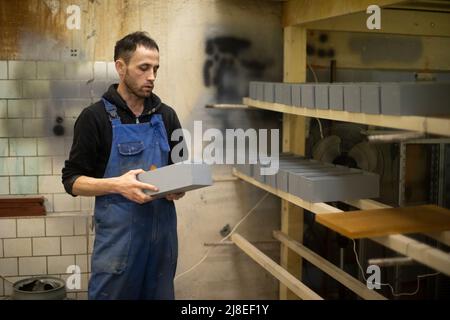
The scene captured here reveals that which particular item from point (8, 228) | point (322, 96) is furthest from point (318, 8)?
point (8, 228)

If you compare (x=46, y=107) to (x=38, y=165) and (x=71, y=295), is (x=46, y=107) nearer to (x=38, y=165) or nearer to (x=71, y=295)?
(x=38, y=165)

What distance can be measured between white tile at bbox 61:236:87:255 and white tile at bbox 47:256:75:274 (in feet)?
0.15

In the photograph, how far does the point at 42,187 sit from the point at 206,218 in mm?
1193

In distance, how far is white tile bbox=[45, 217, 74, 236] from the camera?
381 cm

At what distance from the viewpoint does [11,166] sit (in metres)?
3.74

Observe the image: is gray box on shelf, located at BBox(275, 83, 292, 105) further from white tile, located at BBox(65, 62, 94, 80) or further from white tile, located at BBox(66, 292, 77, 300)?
white tile, located at BBox(66, 292, 77, 300)

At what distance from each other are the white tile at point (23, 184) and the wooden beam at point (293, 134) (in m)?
1.80

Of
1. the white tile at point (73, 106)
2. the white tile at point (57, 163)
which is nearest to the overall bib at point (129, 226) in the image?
the white tile at point (73, 106)

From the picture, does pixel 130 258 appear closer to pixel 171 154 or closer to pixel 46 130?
pixel 171 154

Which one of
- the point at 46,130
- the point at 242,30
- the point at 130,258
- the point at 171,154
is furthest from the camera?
the point at 242,30

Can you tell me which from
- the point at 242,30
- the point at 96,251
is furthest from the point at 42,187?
the point at 242,30

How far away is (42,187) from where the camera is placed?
3797 mm

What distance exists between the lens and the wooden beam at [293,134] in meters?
3.89

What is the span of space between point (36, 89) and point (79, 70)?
0.31 m
